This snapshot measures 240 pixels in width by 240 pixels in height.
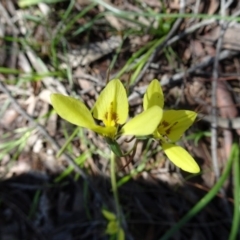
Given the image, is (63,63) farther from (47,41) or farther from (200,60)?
(200,60)

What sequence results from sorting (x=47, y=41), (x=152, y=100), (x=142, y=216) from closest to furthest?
1. (x=152, y=100)
2. (x=142, y=216)
3. (x=47, y=41)

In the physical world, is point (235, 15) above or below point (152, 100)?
below

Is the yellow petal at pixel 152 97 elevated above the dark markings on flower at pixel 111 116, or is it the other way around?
the yellow petal at pixel 152 97

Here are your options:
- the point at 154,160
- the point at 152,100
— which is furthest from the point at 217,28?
the point at 152,100

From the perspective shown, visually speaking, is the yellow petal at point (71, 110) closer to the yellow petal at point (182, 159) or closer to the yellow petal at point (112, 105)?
the yellow petal at point (112, 105)

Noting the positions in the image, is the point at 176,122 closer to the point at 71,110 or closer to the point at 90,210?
the point at 71,110

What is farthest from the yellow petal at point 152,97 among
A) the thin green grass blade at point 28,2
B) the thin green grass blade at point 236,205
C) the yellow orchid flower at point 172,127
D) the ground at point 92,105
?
the thin green grass blade at point 28,2

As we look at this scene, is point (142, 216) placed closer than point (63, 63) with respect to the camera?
Yes
